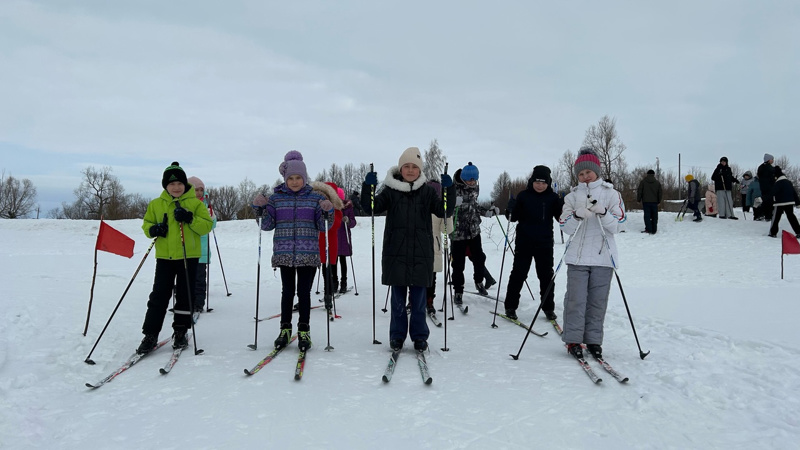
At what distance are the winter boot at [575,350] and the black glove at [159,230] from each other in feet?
15.2

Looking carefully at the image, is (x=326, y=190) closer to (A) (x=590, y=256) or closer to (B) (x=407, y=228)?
(B) (x=407, y=228)

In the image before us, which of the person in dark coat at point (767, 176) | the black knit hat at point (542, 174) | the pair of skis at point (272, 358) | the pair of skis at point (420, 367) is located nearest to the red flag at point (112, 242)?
the pair of skis at point (272, 358)

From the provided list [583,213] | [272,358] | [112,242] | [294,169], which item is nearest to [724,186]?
[583,213]

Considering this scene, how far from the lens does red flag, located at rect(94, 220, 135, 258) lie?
5430 millimetres

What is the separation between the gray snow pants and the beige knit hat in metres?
2.03

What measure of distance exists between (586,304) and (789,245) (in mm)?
6263

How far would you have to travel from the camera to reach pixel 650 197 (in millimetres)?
15398

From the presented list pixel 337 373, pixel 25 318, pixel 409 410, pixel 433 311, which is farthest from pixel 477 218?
pixel 25 318

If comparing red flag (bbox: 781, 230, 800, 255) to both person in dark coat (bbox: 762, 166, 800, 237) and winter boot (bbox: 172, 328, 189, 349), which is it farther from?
winter boot (bbox: 172, 328, 189, 349)

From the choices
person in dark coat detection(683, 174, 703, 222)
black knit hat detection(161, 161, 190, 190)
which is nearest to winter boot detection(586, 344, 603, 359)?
black knit hat detection(161, 161, 190, 190)

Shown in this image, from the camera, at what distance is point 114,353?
16.0 feet

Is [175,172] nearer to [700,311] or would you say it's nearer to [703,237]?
[700,311]

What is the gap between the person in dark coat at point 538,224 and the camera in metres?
6.23

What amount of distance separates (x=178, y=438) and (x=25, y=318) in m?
3.48
